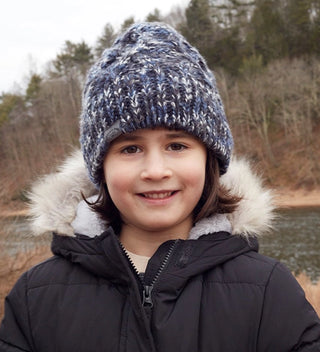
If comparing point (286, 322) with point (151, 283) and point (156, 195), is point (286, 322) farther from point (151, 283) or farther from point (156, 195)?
point (156, 195)

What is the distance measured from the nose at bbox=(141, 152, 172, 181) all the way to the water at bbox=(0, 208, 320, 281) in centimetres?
567

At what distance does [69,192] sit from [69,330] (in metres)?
0.63

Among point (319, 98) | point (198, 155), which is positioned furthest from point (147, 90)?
point (319, 98)

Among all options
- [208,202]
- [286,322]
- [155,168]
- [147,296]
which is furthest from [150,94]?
[286,322]

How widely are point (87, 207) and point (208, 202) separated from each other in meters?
0.52

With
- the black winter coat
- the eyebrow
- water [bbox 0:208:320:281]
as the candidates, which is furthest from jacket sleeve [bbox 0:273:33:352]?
water [bbox 0:208:320:281]

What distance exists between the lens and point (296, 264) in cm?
1106

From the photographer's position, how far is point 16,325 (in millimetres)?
1521

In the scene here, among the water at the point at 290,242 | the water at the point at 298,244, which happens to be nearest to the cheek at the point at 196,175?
the water at the point at 290,242

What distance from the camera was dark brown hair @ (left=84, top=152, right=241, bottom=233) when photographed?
1.68 m

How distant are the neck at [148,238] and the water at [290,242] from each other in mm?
5401

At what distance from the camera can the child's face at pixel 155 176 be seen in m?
1.47

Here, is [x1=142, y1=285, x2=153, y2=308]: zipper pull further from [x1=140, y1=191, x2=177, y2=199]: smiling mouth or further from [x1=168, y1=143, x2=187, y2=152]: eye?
[x1=168, y1=143, x2=187, y2=152]: eye

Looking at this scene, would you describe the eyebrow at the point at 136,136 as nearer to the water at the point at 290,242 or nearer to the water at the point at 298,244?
the water at the point at 290,242
